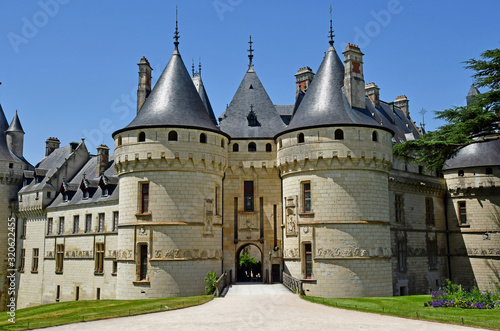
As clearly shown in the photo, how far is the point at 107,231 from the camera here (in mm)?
35688

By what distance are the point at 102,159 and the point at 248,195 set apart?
598 inches

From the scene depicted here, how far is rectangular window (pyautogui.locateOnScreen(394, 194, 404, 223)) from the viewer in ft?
114

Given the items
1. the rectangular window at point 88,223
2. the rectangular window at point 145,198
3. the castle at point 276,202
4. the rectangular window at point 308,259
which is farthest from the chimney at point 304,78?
the rectangular window at point 88,223

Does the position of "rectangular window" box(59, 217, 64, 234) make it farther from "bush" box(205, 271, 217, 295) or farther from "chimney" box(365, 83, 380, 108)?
"chimney" box(365, 83, 380, 108)

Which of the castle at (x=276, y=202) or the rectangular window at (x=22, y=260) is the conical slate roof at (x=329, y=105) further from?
the rectangular window at (x=22, y=260)

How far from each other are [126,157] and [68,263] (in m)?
14.3

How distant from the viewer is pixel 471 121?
26.4 meters

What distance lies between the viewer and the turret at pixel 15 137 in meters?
45.9

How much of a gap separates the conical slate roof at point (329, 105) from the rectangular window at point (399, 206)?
7.15m

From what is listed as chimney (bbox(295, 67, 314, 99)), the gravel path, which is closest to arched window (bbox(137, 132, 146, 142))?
the gravel path

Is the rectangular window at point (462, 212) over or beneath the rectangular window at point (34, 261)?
over

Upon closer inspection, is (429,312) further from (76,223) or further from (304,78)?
(76,223)

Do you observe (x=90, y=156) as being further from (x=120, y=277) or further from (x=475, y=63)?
(x=475, y=63)

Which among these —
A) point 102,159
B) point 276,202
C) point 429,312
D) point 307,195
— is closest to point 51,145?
point 102,159
